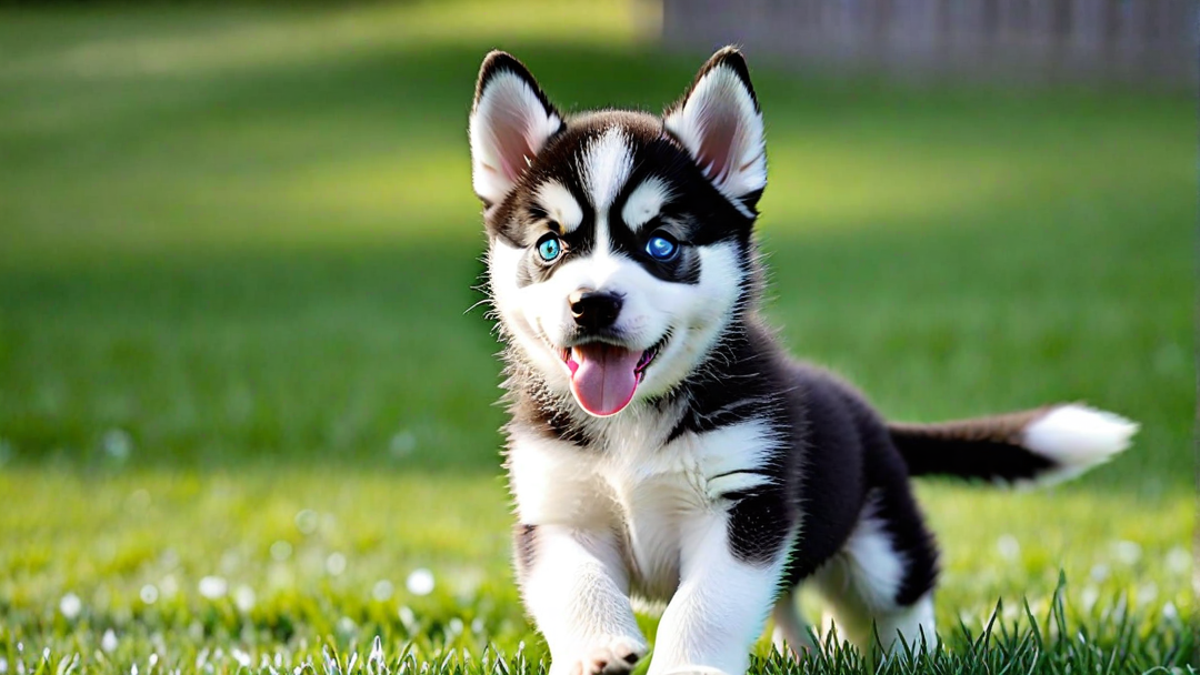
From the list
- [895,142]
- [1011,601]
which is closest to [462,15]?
[895,142]

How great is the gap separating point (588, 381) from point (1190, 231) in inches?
418

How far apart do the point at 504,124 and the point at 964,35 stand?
2133 cm

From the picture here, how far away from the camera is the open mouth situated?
3.16 metres

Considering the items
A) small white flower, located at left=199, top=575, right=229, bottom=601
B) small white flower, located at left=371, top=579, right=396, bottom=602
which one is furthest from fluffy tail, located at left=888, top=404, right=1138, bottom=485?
small white flower, located at left=199, top=575, right=229, bottom=601

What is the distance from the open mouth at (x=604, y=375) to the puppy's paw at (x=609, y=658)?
502 millimetres

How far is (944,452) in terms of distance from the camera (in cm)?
438

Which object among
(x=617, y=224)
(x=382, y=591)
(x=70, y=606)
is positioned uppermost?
(x=617, y=224)

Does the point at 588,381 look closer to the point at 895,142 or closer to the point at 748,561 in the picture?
the point at 748,561

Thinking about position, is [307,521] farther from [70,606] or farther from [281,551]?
[70,606]

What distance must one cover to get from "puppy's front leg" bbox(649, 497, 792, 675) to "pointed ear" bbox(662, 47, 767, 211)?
77cm

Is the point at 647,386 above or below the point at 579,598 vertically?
above

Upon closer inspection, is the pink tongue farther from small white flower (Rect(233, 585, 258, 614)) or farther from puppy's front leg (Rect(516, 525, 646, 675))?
small white flower (Rect(233, 585, 258, 614))

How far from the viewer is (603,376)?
3.18 m

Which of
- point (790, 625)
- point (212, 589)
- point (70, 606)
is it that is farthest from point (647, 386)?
point (70, 606)
